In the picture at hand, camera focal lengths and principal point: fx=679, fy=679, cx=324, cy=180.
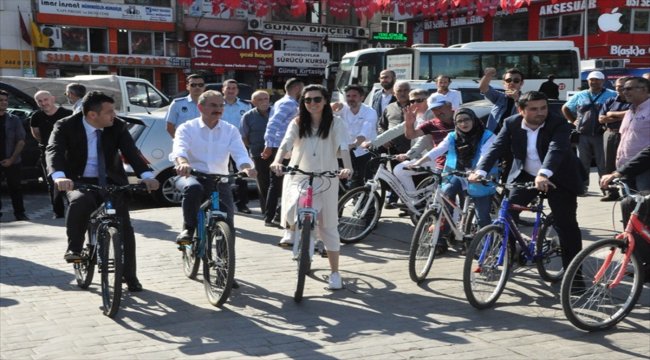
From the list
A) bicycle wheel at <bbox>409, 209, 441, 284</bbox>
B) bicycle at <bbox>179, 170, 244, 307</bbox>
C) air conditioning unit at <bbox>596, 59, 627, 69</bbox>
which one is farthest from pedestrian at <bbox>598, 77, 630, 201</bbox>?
air conditioning unit at <bbox>596, 59, 627, 69</bbox>

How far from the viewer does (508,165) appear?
639 centimetres

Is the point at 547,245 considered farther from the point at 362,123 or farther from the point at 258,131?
the point at 258,131

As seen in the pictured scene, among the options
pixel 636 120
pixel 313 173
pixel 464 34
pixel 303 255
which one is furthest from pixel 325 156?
pixel 464 34

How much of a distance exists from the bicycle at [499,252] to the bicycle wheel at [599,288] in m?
0.67

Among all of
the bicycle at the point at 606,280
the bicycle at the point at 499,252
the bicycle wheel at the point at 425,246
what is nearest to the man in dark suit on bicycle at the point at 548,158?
the bicycle at the point at 499,252

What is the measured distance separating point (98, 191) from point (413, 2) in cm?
443

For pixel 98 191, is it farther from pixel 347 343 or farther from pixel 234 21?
pixel 234 21

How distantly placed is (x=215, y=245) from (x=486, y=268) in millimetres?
2163

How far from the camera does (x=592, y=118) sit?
10.4 m

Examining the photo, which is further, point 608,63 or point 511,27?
point 511,27

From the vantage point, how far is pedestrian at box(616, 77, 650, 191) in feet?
22.5

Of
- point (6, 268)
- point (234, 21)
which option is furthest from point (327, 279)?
point (234, 21)

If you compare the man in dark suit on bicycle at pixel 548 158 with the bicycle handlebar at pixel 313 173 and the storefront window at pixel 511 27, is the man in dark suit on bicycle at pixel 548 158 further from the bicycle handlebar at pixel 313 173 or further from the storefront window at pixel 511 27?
the storefront window at pixel 511 27

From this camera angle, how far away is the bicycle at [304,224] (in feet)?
17.7
